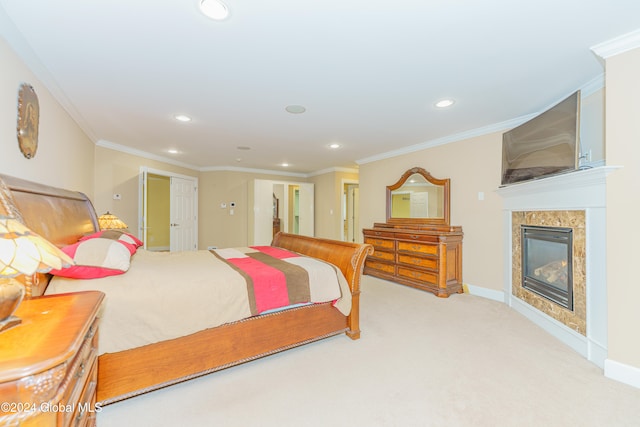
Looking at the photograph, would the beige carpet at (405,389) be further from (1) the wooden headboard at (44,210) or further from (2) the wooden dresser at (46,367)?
(1) the wooden headboard at (44,210)

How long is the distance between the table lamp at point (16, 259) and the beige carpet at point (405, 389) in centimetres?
98

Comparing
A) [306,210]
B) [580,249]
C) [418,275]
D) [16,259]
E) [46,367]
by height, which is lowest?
[418,275]

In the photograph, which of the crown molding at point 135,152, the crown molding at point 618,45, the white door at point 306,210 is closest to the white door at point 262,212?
the white door at point 306,210

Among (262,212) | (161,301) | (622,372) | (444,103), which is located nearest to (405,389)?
(622,372)

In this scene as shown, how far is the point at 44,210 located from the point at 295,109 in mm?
2306

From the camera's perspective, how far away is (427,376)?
6.16 ft

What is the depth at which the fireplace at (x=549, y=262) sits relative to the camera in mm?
2381

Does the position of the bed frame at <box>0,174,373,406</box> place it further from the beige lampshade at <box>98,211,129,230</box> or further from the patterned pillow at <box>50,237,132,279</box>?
the beige lampshade at <box>98,211,129,230</box>

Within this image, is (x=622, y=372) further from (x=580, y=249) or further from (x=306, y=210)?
(x=306, y=210)

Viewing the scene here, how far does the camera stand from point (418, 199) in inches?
176

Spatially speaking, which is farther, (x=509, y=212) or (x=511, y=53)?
(x=509, y=212)

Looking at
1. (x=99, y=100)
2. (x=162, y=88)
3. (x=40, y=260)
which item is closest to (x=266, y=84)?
(x=162, y=88)

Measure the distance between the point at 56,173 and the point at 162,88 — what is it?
4.59ft

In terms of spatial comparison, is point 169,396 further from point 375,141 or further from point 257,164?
point 257,164
